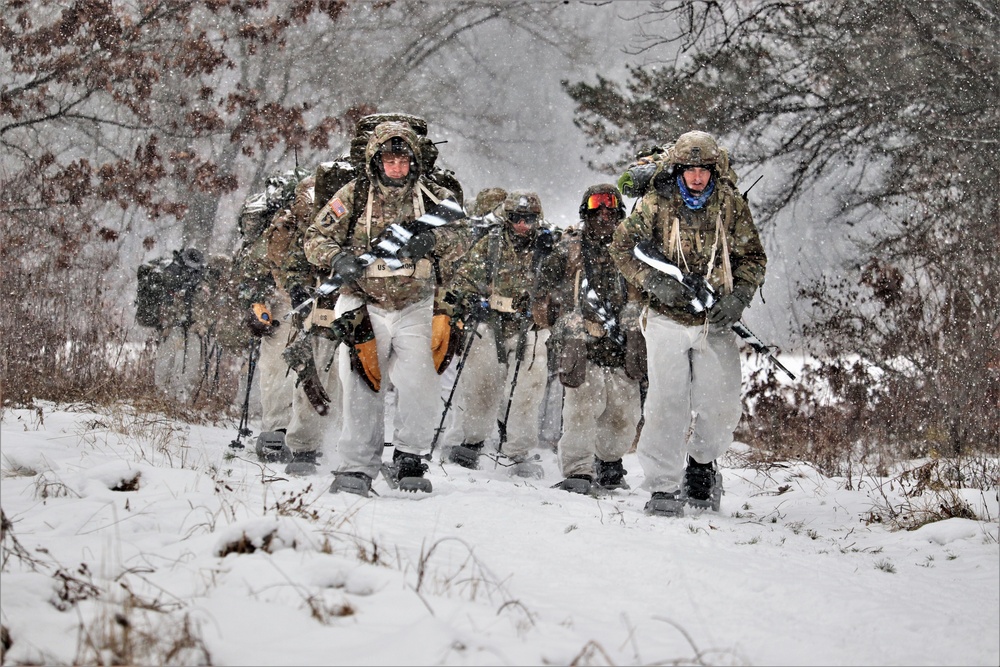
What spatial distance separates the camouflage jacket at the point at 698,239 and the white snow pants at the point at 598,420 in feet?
5.41

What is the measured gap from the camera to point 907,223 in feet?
26.6

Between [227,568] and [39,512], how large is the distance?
1.23 metres

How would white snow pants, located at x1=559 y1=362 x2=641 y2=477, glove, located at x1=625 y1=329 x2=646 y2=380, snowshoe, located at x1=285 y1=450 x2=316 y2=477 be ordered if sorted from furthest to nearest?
white snow pants, located at x1=559 y1=362 x2=641 y2=477 < snowshoe, located at x1=285 y1=450 x2=316 y2=477 < glove, located at x1=625 y1=329 x2=646 y2=380

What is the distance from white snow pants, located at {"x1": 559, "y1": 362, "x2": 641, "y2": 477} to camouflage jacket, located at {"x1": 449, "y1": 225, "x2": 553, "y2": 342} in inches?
41.6

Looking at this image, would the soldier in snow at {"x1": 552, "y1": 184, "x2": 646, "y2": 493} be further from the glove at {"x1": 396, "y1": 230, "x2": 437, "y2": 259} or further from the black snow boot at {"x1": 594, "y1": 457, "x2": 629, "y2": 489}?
the glove at {"x1": 396, "y1": 230, "x2": 437, "y2": 259}

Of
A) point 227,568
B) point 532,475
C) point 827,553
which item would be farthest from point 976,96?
point 227,568

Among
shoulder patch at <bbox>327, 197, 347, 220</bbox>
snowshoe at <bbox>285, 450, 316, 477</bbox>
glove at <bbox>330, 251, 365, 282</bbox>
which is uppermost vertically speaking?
shoulder patch at <bbox>327, 197, 347, 220</bbox>

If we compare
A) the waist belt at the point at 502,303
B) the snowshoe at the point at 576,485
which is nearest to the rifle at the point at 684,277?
the snowshoe at the point at 576,485

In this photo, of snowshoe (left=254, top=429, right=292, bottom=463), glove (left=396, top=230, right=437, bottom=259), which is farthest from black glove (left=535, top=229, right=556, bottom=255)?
snowshoe (left=254, top=429, right=292, bottom=463)

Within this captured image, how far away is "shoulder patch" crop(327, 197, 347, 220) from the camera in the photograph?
217 inches

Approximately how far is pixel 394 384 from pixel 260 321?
7.84 ft

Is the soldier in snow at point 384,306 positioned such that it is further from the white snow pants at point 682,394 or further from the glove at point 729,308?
the glove at point 729,308

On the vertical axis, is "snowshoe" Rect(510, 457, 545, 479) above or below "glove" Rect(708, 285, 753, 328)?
below

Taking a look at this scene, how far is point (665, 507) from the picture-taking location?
17.2ft
